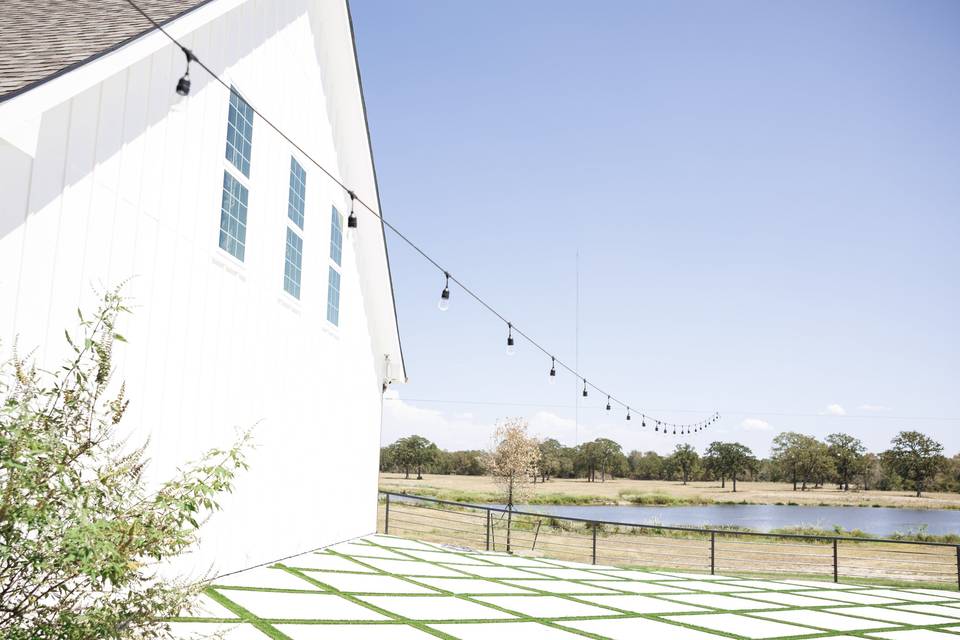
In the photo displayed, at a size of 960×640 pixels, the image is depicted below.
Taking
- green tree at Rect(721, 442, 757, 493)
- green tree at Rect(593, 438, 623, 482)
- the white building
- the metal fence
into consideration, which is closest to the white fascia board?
the white building

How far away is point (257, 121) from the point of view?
7406 mm

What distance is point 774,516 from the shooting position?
4491 centimetres

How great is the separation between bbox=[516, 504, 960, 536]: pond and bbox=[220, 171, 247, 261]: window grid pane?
33044mm

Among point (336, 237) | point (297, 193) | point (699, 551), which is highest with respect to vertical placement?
point (297, 193)

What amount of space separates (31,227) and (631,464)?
281 feet

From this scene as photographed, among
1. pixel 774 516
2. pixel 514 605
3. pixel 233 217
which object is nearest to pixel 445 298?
pixel 233 217

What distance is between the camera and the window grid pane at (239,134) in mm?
6766

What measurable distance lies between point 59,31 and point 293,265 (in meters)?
3.76

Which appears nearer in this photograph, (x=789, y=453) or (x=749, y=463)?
(x=749, y=463)

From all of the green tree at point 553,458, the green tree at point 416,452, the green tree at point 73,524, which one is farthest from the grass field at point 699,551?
the green tree at point 553,458

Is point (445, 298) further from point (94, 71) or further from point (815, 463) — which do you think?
point (815, 463)

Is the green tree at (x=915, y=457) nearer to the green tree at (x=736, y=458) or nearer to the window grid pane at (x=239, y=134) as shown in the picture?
the green tree at (x=736, y=458)

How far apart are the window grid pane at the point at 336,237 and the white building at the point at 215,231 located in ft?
0.15

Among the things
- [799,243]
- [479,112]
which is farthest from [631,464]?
[479,112]
